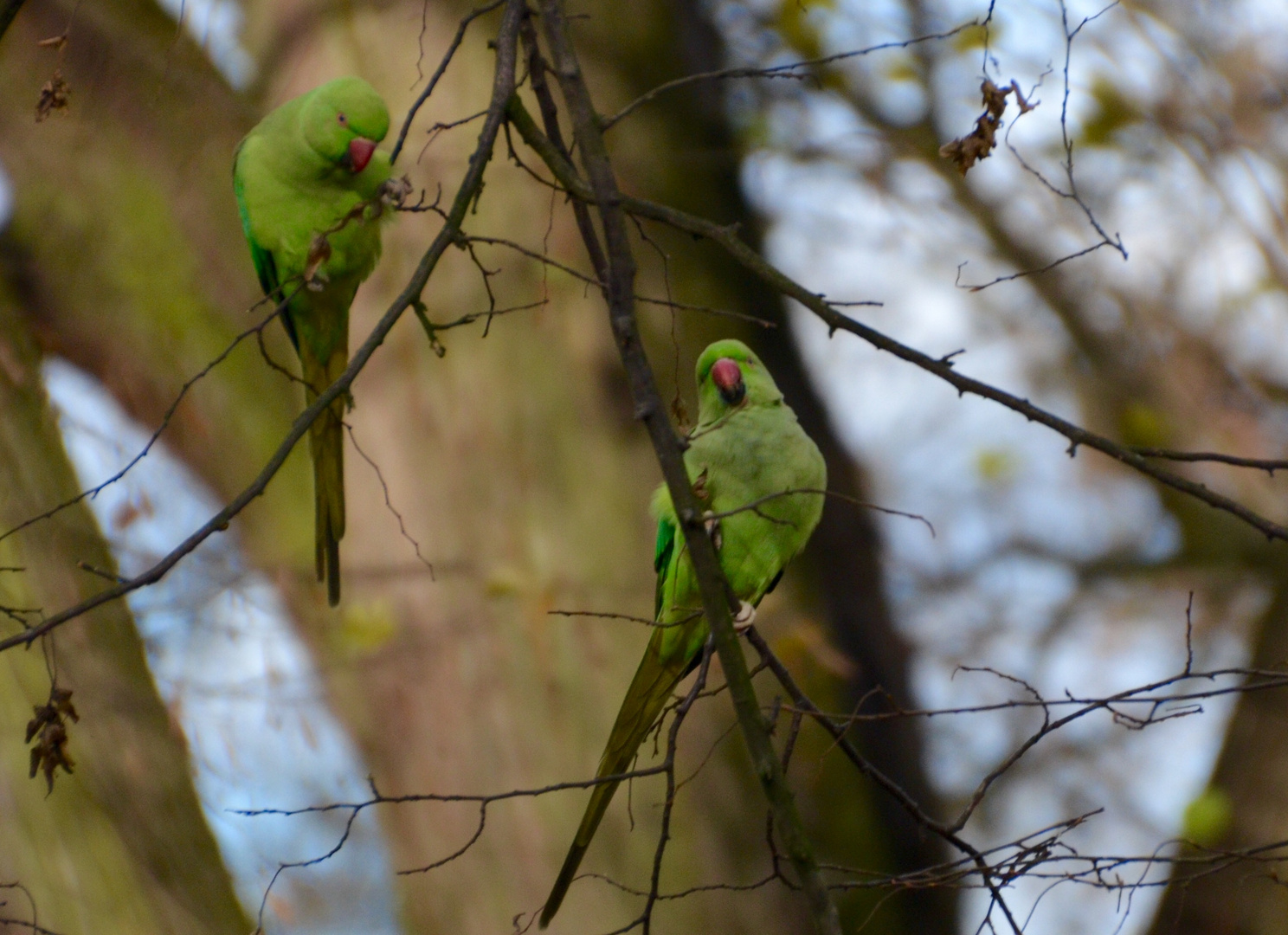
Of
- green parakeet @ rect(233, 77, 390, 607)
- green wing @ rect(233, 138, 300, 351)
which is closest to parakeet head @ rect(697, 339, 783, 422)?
green parakeet @ rect(233, 77, 390, 607)

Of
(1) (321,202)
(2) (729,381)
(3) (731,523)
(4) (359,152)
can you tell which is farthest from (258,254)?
(3) (731,523)

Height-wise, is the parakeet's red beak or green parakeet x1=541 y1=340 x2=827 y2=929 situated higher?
the parakeet's red beak

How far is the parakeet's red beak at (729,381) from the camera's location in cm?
245

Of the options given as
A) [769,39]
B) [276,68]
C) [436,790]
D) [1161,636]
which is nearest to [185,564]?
[436,790]

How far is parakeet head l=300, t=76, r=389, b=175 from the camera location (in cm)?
225

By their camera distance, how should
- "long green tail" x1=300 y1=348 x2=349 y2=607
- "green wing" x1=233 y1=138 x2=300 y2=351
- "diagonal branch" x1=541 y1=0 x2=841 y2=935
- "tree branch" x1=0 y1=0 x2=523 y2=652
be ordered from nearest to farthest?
"tree branch" x1=0 y1=0 x2=523 y2=652 → "diagonal branch" x1=541 y1=0 x2=841 y2=935 → "long green tail" x1=300 y1=348 x2=349 y2=607 → "green wing" x1=233 y1=138 x2=300 y2=351

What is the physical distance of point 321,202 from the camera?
2.38 metres

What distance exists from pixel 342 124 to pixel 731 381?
0.97 metres

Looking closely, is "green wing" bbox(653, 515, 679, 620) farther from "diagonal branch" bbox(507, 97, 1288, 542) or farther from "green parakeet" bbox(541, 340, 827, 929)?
"diagonal branch" bbox(507, 97, 1288, 542)

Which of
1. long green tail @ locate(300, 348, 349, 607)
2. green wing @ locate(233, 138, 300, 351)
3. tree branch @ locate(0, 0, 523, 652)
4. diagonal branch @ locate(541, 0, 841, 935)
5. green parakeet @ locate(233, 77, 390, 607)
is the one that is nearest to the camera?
tree branch @ locate(0, 0, 523, 652)

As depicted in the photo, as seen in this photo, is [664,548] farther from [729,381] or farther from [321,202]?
[321,202]

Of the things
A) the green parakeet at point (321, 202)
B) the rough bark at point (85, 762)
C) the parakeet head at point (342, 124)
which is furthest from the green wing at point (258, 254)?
the rough bark at point (85, 762)

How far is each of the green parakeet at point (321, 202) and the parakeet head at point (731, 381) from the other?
782mm

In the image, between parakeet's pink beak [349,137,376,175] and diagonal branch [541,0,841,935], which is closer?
diagonal branch [541,0,841,935]
